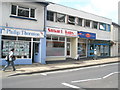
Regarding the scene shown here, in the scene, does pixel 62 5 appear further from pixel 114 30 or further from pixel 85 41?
pixel 114 30

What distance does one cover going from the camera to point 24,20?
1343cm

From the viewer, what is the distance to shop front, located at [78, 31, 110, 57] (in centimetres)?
2040

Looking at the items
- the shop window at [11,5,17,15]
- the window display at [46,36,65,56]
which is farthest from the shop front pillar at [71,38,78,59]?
the shop window at [11,5,17,15]

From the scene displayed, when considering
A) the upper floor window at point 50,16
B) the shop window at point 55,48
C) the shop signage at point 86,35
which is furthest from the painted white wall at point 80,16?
the shop window at point 55,48

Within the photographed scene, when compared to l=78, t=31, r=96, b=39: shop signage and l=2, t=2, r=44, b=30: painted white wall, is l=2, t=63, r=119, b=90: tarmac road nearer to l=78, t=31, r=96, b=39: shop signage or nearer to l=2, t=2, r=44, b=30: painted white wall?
l=2, t=2, r=44, b=30: painted white wall

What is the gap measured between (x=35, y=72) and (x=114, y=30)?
20994mm

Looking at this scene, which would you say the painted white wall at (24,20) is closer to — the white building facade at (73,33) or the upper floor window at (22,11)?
the upper floor window at (22,11)

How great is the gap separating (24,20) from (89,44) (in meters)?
11.9

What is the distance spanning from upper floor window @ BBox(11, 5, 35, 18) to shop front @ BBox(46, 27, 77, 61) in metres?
2.66

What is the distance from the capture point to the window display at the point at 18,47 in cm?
1259

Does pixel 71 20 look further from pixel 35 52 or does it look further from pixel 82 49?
pixel 35 52

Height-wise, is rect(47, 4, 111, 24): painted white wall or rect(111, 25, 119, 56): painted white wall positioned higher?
rect(47, 4, 111, 24): painted white wall

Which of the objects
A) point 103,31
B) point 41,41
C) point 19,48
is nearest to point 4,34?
point 19,48

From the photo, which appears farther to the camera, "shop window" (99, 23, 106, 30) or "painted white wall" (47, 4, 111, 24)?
"shop window" (99, 23, 106, 30)
